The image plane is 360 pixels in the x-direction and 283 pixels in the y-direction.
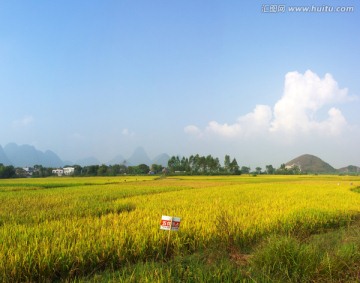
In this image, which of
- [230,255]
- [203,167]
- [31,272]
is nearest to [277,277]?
[230,255]

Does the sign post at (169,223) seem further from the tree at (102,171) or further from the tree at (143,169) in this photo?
the tree at (143,169)

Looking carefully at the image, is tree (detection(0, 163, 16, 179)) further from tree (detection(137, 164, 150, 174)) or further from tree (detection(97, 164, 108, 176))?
tree (detection(137, 164, 150, 174))

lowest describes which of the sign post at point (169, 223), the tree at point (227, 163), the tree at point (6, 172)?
the tree at point (6, 172)

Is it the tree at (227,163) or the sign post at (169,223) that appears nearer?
the sign post at (169,223)

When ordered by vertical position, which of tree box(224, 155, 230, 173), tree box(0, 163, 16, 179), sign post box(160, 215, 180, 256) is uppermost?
tree box(224, 155, 230, 173)

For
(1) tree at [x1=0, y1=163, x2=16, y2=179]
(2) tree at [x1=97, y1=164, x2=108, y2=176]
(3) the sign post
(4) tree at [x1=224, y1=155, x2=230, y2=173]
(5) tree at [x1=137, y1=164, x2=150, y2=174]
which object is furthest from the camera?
(5) tree at [x1=137, y1=164, x2=150, y2=174]

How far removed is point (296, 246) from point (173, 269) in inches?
77.6

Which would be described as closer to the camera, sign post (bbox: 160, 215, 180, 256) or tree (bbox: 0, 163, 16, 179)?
sign post (bbox: 160, 215, 180, 256)

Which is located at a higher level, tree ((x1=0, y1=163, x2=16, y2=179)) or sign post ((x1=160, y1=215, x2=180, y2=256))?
sign post ((x1=160, y1=215, x2=180, y2=256))

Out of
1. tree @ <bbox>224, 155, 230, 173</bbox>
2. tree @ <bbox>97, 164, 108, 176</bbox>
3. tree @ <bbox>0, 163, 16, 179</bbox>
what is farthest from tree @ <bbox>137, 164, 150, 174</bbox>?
tree @ <bbox>0, 163, 16, 179</bbox>

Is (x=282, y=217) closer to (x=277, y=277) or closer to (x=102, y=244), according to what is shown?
(x=277, y=277)

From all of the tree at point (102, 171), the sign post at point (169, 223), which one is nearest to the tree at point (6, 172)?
the tree at point (102, 171)

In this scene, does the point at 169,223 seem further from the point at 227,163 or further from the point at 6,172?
the point at 227,163

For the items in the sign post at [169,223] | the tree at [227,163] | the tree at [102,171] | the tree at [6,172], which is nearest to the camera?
the sign post at [169,223]
